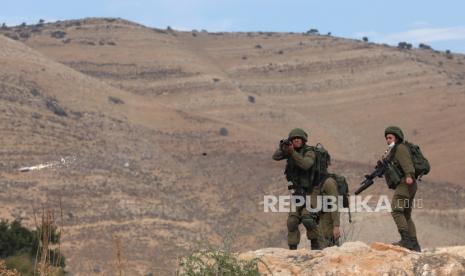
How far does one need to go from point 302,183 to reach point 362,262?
2.25 meters

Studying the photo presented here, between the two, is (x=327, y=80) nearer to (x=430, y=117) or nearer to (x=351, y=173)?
(x=430, y=117)

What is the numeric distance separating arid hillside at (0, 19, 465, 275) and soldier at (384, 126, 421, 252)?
8.81 ft

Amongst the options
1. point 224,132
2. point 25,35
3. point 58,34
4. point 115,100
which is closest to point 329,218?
point 224,132

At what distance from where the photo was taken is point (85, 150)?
4100cm

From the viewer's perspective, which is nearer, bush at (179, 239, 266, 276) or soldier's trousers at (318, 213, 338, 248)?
bush at (179, 239, 266, 276)

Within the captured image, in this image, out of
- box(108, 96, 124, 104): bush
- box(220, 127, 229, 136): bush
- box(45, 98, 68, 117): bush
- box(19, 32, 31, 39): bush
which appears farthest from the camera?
box(19, 32, 31, 39): bush

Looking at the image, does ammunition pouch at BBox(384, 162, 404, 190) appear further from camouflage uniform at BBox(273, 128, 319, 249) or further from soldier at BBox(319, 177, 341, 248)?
camouflage uniform at BBox(273, 128, 319, 249)

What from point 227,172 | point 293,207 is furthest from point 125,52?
point 293,207

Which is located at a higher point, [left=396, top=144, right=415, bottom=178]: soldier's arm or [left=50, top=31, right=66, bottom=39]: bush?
[left=50, top=31, right=66, bottom=39]: bush

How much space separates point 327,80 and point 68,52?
65.1 ft

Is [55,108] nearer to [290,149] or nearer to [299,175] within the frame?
[299,175]

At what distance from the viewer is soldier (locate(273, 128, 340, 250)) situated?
8.98 meters

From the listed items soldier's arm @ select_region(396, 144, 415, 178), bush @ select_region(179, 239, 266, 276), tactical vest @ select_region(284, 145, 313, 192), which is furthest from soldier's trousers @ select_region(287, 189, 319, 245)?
bush @ select_region(179, 239, 266, 276)

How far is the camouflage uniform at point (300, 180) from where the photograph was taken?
354 inches
